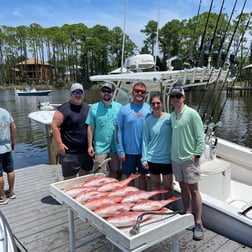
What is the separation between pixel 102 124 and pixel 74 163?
2.24ft

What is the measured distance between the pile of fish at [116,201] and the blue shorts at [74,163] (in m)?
1.31

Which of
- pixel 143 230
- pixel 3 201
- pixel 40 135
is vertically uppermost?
pixel 143 230

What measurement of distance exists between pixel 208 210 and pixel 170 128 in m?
1.05

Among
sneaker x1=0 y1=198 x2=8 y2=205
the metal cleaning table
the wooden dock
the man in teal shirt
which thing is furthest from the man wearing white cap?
the metal cleaning table

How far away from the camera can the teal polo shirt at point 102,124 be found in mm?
3615

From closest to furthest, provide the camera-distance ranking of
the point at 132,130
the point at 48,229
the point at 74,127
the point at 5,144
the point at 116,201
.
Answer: the point at 116,201
the point at 132,130
the point at 48,229
the point at 74,127
the point at 5,144

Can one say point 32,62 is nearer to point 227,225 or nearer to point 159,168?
point 159,168

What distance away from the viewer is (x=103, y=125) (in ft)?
11.9

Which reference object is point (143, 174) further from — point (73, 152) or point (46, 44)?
point (46, 44)

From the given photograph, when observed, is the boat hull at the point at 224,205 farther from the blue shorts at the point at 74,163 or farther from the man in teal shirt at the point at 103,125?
the blue shorts at the point at 74,163

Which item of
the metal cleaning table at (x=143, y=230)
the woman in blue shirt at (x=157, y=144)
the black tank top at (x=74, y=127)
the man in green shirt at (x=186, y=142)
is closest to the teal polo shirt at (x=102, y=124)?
the black tank top at (x=74, y=127)

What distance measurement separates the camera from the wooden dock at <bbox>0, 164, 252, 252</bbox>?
306 centimetres

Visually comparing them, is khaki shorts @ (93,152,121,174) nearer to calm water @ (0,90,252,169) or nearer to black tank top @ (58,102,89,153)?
black tank top @ (58,102,89,153)

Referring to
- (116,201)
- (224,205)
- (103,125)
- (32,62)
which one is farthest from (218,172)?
(32,62)
